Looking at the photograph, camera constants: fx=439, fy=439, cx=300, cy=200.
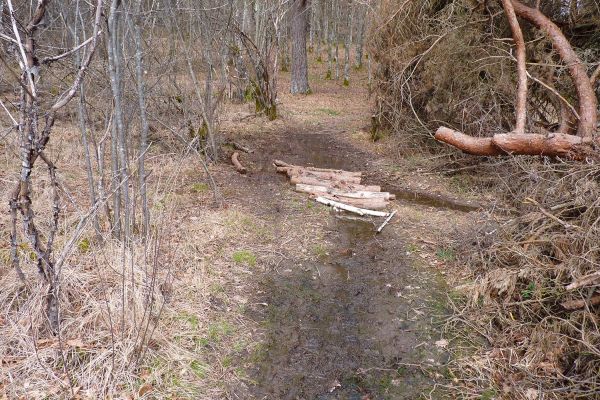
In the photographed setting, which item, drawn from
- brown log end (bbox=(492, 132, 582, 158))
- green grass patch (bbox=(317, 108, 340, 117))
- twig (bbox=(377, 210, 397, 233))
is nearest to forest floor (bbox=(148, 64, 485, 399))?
twig (bbox=(377, 210, 397, 233))

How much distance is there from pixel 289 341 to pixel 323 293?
903mm

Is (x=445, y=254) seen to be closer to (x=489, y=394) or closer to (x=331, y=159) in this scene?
(x=489, y=394)

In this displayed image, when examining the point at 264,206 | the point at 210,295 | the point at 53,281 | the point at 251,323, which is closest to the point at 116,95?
the point at 53,281

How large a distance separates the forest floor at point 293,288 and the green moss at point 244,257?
0.02 metres

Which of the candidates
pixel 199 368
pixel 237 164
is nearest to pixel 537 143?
pixel 199 368

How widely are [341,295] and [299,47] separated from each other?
12451 millimetres

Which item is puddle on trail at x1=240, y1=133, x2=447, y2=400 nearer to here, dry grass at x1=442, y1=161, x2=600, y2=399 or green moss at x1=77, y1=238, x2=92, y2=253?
dry grass at x1=442, y1=161, x2=600, y2=399

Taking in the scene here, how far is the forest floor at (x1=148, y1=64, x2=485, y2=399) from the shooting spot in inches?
146

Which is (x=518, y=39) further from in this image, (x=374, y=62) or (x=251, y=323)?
(x=374, y=62)

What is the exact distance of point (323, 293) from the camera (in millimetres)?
4891

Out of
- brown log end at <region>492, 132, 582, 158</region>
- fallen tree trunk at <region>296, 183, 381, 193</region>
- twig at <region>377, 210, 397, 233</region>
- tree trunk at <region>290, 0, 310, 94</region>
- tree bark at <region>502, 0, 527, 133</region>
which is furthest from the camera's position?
tree trunk at <region>290, 0, 310, 94</region>

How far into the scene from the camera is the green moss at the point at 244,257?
5352 mm

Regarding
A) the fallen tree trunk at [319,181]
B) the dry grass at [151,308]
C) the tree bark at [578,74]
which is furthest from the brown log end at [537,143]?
the fallen tree trunk at [319,181]

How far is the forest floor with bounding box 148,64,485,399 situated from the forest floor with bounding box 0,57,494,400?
15 millimetres
